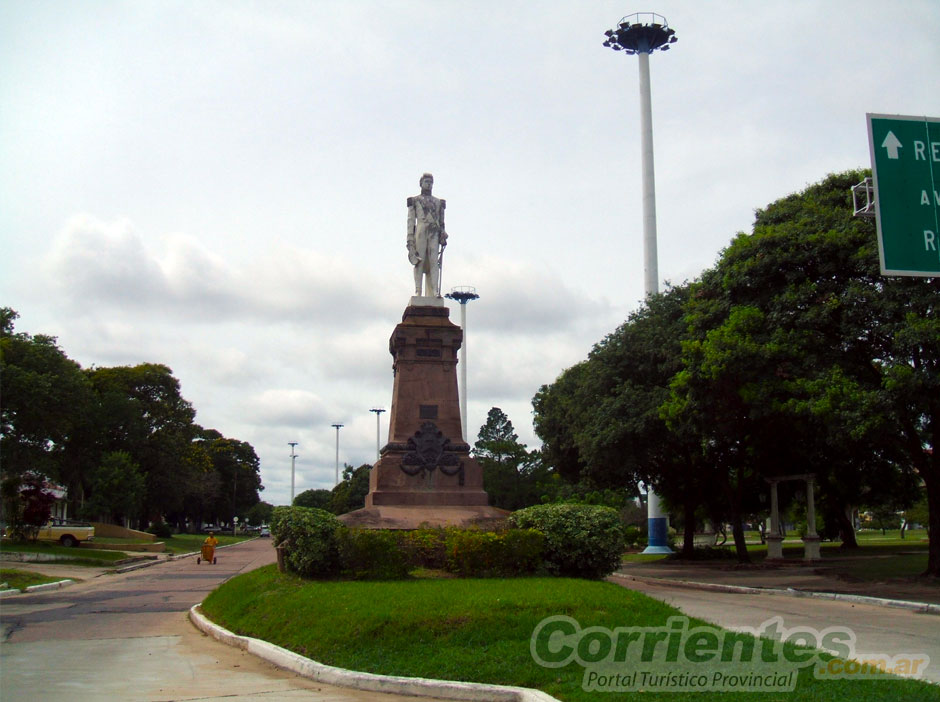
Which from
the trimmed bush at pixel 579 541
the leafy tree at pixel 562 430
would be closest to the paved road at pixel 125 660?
the trimmed bush at pixel 579 541

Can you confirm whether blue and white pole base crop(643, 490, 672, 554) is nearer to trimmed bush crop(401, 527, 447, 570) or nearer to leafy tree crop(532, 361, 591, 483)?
leafy tree crop(532, 361, 591, 483)

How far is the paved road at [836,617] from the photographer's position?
10578 mm

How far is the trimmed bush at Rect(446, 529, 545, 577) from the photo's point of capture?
1358 centimetres

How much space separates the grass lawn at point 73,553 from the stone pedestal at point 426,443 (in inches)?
940

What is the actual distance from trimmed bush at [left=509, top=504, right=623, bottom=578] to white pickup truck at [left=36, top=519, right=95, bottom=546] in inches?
1445

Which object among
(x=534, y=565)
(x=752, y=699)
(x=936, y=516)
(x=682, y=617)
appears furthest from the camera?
(x=936, y=516)

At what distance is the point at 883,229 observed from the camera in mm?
11281

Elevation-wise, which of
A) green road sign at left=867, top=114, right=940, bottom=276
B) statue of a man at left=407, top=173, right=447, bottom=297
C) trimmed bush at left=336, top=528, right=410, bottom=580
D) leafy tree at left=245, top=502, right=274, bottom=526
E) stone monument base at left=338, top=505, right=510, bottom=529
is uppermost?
statue of a man at left=407, top=173, right=447, bottom=297

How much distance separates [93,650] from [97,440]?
155 feet

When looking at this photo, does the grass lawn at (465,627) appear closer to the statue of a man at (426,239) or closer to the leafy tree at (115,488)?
the statue of a man at (426,239)

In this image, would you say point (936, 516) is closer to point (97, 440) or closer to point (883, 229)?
point (883, 229)

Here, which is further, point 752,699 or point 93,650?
→ point 93,650

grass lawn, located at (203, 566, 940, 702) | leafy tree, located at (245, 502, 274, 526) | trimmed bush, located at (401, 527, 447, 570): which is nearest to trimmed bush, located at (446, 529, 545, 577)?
trimmed bush, located at (401, 527, 447, 570)

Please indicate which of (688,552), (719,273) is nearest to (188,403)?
Result: (688,552)
